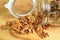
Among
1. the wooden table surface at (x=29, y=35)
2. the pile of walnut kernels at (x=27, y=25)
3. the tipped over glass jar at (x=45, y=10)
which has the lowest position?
the wooden table surface at (x=29, y=35)

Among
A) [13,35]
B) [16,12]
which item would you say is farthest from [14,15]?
[13,35]

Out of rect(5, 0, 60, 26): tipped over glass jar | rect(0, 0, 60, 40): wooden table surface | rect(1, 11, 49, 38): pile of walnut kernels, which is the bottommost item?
rect(0, 0, 60, 40): wooden table surface

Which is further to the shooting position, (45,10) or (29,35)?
(45,10)

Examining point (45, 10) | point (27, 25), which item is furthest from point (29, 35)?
point (45, 10)

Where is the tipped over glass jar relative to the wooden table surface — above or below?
above

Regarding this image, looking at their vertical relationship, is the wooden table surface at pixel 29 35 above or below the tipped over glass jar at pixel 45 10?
below

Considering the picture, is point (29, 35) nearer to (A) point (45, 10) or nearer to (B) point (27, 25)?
(B) point (27, 25)

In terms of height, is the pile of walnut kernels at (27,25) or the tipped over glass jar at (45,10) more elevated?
the tipped over glass jar at (45,10)

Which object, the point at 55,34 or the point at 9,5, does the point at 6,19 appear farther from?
the point at 55,34

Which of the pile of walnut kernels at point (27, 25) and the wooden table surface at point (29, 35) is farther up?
the pile of walnut kernels at point (27, 25)
